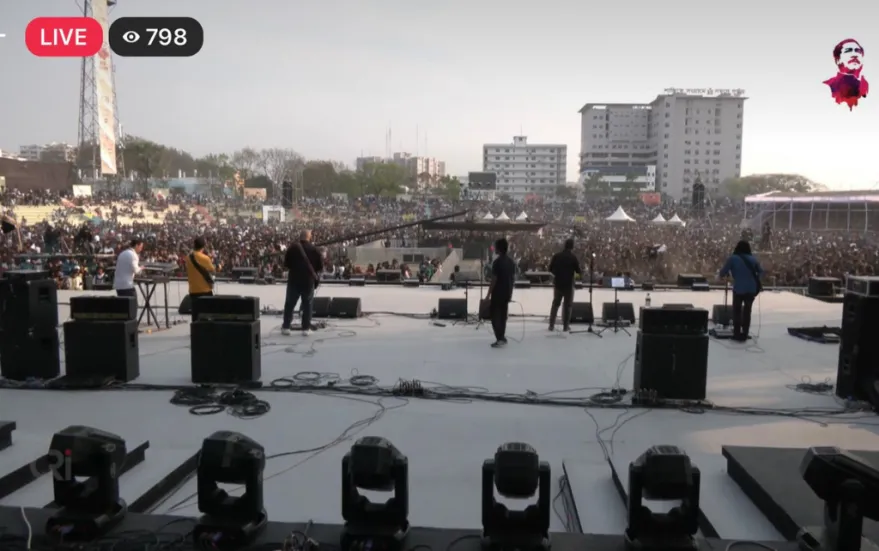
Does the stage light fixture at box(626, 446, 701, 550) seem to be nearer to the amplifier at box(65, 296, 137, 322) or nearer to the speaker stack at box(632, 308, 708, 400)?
the speaker stack at box(632, 308, 708, 400)

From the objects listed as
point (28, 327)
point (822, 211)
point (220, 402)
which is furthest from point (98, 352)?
point (822, 211)

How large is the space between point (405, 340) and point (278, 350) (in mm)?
1637

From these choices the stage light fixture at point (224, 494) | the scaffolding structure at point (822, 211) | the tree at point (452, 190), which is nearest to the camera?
the stage light fixture at point (224, 494)

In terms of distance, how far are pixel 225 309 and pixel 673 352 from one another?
4.01 m

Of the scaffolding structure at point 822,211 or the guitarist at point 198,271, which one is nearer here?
the guitarist at point 198,271

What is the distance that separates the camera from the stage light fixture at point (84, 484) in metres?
2.79

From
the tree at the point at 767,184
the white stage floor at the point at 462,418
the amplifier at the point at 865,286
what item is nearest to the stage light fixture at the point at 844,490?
the white stage floor at the point at 462,418

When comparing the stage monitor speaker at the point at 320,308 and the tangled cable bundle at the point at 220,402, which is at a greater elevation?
the stage monitor speaker at the point at 320,308

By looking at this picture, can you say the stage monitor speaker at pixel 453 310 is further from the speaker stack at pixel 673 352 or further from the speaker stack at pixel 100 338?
the speaker stack at pixel 100 338

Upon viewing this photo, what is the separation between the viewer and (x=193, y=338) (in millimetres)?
5754

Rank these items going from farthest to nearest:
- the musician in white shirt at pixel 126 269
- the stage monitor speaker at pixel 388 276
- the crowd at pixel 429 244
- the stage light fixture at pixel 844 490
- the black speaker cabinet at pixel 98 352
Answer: the crowd at pixel 429 244 < the stage monitor speaker at pixel 388 276 < the musician in white shirt at pixel 126 269 < the black speaker cabinet at pixel 98 352 < the stage light fixture at pixel 844 490

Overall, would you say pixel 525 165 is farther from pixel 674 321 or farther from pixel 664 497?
pixel 664 497

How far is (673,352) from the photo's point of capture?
17.5 ft

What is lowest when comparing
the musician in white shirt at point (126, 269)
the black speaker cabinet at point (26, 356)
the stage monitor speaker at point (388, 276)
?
the black speaker cabinet at point (26, 356)
